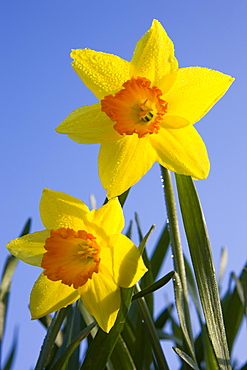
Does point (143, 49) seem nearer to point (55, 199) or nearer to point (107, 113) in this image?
point (107, 113)

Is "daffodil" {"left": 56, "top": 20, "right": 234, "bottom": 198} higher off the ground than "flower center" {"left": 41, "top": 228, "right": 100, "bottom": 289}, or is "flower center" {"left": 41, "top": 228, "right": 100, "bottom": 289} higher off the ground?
"daffodil" {"left": 56, "top": 20, "right": 234, "bottom": 198}

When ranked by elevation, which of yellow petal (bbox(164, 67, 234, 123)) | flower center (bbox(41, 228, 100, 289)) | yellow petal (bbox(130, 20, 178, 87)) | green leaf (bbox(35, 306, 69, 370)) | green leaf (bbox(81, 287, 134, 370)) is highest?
yellow petal (bbox(130, 20, 178, 87))

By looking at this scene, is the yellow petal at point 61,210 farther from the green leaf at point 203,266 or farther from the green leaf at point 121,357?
the green leaf at point 121,357

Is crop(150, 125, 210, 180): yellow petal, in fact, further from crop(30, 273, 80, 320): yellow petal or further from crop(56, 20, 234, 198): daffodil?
crop(30, 273, 80, 320): yellow petal

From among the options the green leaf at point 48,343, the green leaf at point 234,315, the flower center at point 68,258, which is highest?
the flower center at point 68,258

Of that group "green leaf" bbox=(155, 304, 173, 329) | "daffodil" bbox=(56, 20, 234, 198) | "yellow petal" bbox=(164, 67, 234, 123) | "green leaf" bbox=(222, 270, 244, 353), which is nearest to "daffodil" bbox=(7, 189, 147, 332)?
"daffodil" bbox=(56, 20, 234, 198)

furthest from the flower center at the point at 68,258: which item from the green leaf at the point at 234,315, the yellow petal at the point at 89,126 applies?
the green leaf at the point at 234,315

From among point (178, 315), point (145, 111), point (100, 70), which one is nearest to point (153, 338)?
point (178, 315)
